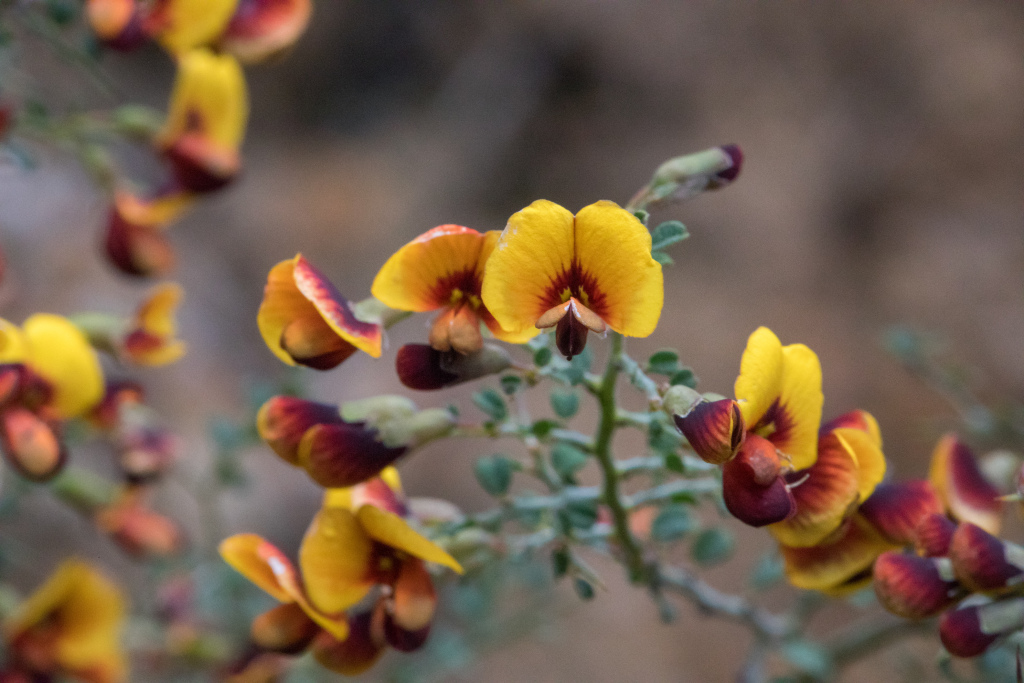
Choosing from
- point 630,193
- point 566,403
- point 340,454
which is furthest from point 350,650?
point 630,193

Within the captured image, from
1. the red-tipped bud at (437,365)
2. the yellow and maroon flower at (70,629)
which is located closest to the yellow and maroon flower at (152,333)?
the yellow and maroon flower at (70,629)

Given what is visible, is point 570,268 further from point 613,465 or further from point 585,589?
point 585,589

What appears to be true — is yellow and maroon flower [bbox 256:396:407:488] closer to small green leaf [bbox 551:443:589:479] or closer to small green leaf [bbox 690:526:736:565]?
small green leaf [bbox 551:443:589:479]

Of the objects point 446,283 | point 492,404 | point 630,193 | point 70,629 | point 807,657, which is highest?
point 446,283

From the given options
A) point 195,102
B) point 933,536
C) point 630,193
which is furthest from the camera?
point 630,193

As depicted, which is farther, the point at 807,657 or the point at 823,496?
the point at 807,657

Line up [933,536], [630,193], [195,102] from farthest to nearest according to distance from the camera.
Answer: [630,193]
[195,102]
[933,536]

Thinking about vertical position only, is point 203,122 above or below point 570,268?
below

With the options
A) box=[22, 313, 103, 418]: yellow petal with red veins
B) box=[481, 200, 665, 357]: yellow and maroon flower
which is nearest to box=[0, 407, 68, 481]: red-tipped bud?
box=[22, 313, 103, 418]: yellow petal with red veins
